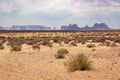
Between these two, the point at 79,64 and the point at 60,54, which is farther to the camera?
the point at 60,54

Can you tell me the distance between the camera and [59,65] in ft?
79.7

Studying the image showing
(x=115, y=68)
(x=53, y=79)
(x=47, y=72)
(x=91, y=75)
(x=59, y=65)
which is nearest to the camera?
(x=53, y=79)

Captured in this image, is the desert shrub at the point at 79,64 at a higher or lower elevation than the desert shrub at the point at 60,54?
higher

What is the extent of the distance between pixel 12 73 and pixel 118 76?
6.48 meters

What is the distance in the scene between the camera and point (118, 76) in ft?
61.8

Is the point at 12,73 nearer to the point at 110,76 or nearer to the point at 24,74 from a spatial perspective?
the point at 24,74

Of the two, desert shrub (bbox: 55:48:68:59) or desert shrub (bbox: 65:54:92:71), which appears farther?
desert shrub (bbox: 55:48:68:59)

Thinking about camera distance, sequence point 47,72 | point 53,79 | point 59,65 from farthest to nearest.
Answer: point 59,65
point 47,72
point 53,79

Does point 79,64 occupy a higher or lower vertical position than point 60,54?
higher

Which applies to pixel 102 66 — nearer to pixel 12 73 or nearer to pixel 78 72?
pixel 78 72

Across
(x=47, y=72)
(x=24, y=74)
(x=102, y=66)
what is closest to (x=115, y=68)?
(x=102, y=66)

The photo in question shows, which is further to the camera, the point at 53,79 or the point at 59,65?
the point at 59,65

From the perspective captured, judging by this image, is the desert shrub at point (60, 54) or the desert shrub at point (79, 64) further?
the desert shrub at point (60, 54)

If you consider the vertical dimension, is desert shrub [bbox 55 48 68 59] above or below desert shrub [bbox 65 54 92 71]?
below
